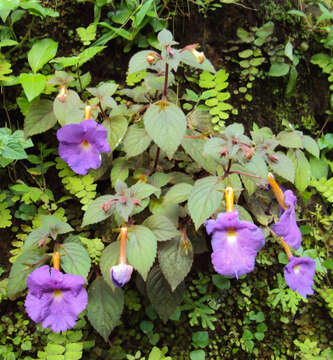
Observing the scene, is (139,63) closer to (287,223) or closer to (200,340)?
(287,223)

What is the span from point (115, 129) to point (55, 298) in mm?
822

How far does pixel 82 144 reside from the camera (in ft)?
5.76

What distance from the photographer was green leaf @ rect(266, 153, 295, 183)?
6.14 feet

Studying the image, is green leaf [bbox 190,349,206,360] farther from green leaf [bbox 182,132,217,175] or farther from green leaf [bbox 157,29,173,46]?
green leaf [bbox 157,29,173,46]

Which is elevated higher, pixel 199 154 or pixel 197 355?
pixel 199 154

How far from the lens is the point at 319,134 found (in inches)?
106

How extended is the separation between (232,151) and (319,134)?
1.37 meters

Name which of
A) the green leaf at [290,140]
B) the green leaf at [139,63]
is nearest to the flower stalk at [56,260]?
the green leaf at [139,63]

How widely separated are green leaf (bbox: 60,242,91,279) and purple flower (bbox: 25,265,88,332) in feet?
0.31

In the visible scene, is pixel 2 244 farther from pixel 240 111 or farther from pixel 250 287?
pixel 240 111

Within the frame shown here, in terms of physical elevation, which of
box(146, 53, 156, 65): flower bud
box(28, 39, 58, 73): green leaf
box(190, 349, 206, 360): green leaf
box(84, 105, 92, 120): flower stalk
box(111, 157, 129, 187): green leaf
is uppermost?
box(146, 53, 156, 65): flower bud

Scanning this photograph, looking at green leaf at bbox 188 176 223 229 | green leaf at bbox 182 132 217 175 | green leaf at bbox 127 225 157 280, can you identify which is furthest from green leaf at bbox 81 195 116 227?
green leaf at bbox 182 132 217 175

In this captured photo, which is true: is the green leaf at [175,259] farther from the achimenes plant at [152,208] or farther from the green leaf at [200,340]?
the green leaf at [200,340]

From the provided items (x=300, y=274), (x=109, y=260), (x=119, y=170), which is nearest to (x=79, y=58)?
(x=119, y=170)
